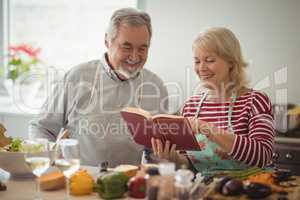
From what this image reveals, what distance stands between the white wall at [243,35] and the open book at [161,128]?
1.52 m

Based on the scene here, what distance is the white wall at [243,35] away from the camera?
3.37m

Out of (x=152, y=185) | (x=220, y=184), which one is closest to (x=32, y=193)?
(x=152, y=185)

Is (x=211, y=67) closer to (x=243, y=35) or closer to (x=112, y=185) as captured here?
(x=112, y=185)

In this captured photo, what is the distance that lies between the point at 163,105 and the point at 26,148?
0.93 meters

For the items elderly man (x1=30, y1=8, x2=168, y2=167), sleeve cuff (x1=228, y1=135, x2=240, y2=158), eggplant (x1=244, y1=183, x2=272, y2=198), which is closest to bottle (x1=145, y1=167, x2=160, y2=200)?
eggplant (x1=244, y1=183, x2=272, y2=198)

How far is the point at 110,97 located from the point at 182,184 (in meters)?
1.16

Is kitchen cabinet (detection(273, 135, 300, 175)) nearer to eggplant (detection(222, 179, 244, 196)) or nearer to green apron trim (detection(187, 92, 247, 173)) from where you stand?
green apron trim (detection(187, 92, 247, 173))

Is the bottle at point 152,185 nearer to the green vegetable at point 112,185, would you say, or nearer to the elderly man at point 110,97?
the green vegetable at point 112,185

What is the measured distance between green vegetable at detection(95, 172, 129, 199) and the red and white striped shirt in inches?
22.7

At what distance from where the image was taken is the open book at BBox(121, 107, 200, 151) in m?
1.87

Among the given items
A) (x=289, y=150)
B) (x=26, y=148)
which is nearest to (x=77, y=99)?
(x=26, y=148)

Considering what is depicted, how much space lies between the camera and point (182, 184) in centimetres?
146

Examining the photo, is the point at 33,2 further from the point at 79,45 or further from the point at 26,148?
the point at 26,148

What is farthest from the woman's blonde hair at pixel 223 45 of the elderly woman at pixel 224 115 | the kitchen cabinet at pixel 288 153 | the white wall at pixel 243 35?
the white wall at pixel 243 35
